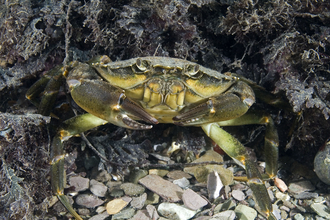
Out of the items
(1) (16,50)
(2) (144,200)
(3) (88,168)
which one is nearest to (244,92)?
(2) (144,200)

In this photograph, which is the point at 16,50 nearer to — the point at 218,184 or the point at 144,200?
the point at 144,200

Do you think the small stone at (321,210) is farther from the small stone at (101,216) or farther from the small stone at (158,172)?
the small stone at (101,216)

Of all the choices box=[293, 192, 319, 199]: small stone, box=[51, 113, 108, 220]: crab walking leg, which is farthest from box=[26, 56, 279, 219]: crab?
box=[293, 192, 319, 199]: small stone

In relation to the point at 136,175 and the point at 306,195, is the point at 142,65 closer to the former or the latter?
the point at 136,175

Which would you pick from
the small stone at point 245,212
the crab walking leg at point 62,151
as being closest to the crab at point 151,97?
the crab walking leg at point 62,151

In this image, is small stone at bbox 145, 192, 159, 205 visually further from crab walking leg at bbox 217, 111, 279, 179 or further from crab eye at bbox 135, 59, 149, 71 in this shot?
crab eye at bbox 135, 59, 149, 71

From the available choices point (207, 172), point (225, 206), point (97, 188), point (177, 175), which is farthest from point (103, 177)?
point (225, 206)

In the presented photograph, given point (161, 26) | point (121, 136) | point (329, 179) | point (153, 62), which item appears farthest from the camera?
point (121, 136)
